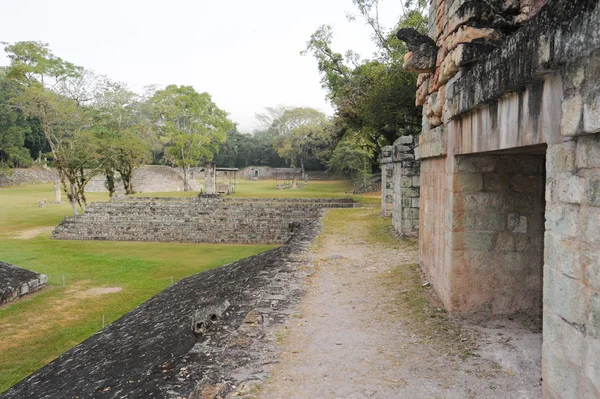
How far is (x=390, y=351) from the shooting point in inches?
160

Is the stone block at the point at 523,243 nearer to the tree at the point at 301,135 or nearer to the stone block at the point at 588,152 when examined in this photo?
the stone block at the point at 588,152

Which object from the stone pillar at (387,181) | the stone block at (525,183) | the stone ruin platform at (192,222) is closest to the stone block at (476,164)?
the stone block at (525,183)

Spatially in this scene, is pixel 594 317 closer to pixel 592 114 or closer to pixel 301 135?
pixel 592 114

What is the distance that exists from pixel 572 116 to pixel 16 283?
1269cm

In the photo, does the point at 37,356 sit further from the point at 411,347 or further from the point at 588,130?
the point at 588,130

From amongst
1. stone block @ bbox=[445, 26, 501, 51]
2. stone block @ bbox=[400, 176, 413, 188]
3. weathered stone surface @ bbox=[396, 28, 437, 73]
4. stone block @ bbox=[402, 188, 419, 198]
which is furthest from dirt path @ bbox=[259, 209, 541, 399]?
stone block @ bbox=[400, 176, 413, 188]

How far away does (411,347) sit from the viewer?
412 cm

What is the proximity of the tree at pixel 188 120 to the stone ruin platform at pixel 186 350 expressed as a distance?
28.1 metres

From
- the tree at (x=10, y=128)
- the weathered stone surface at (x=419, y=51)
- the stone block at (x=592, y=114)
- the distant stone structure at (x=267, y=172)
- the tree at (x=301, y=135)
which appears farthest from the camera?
the distant stone structure at (x=267, y=172)

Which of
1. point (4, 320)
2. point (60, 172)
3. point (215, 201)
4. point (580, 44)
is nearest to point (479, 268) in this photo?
point (580, 44)

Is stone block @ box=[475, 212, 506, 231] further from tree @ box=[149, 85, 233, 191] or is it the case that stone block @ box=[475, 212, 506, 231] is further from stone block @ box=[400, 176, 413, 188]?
tree @ box=[149, 85, 233, 191]

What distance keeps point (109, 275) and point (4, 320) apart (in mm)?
4000

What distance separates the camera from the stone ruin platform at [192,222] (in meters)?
19.5

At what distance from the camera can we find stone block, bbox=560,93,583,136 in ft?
7.25
